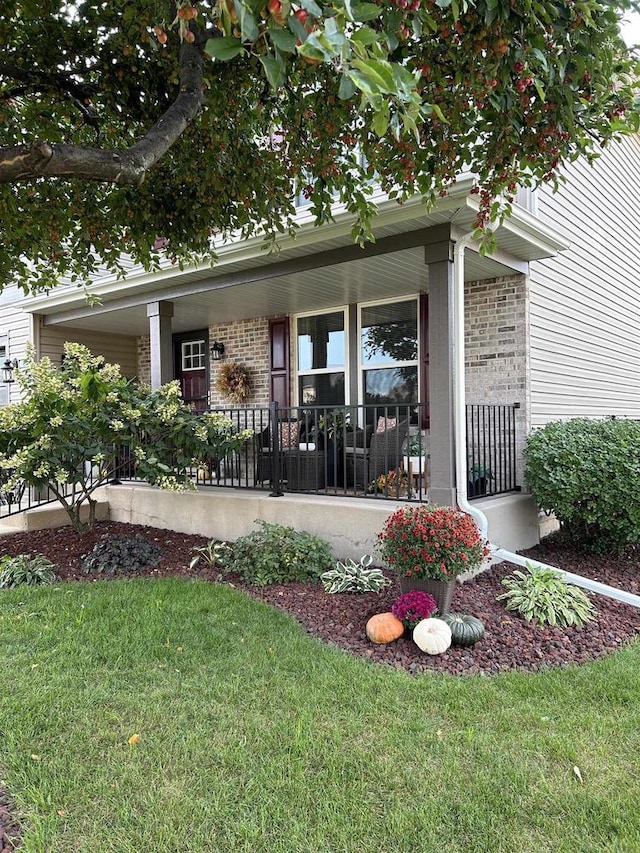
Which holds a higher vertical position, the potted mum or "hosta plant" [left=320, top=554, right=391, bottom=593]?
the potted mum

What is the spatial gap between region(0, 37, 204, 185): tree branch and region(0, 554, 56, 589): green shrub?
137 inches

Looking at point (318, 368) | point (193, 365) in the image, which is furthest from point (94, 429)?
point (193, 365)

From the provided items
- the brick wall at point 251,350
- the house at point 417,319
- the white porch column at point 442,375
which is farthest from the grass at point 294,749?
the brick wall at point 251,350

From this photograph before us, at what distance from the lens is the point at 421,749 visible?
2385 millimetres

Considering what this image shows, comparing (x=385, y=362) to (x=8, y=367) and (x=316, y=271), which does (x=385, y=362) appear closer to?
(x=316, y=271)

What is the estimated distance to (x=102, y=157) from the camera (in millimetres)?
2455

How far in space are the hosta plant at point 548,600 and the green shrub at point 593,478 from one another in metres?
1.05

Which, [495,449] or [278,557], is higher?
[495,449]

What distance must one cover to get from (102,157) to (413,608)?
10.1 ft

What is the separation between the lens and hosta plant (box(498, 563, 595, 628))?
389 centimetres

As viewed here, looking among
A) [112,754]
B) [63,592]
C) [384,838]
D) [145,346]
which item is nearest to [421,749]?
[384,838]

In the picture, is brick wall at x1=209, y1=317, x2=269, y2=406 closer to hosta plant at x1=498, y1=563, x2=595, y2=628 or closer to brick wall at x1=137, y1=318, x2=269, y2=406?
brick wall at x1=137, y1=318, x2=269, y2=406

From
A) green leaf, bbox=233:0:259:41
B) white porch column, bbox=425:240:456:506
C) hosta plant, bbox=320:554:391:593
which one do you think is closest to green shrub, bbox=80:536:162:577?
hosta plant, bbox=320:554:391:593

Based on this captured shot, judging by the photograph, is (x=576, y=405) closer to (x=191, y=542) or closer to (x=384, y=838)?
(x=191, y=542)
